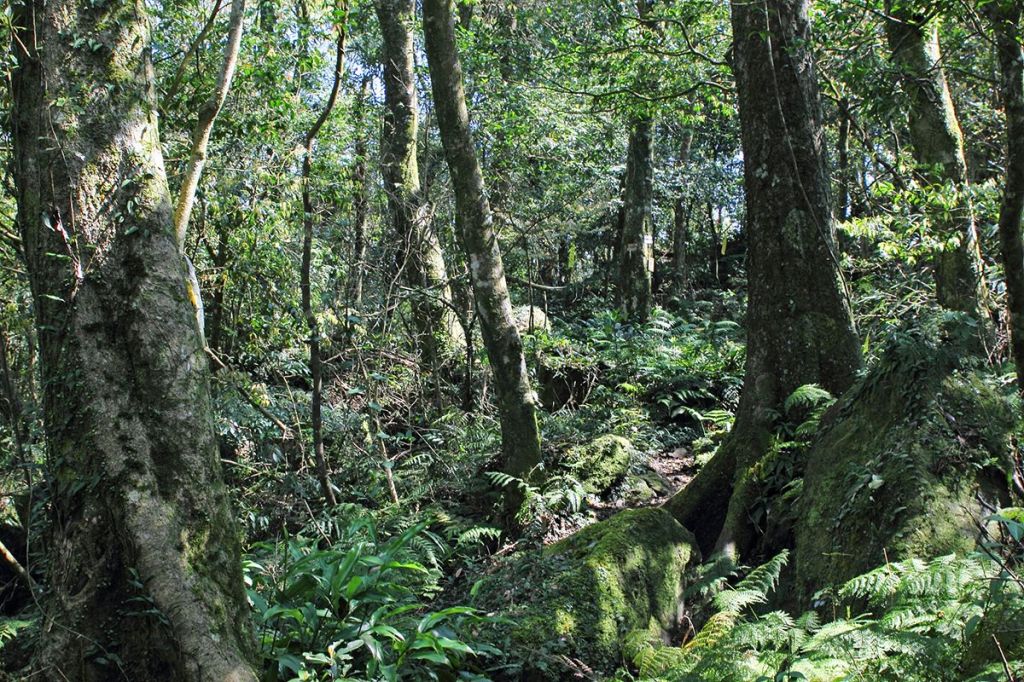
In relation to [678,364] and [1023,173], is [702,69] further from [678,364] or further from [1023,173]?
[1023,173]

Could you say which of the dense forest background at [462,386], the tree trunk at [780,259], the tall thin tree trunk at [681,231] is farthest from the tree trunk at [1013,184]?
the tall thin tree trunk at [681,231]

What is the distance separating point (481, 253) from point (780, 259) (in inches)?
118

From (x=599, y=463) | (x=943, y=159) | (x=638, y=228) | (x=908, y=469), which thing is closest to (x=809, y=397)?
(x=908, y=469)

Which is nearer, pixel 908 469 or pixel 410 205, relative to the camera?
pixel 908 469

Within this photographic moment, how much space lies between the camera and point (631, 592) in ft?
17.6

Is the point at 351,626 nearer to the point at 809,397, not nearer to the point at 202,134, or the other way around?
the point at 202,134

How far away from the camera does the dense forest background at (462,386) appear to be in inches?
146

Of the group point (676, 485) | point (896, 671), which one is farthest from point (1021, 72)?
point (676, 485)

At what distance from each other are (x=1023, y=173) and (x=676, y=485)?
5.82 m

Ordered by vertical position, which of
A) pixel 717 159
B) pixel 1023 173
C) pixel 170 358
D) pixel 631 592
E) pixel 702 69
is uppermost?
pixel 717 159

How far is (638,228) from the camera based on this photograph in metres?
15.8

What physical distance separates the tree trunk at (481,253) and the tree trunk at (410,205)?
1.06m

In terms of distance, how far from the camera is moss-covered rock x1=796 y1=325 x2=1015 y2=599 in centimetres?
423

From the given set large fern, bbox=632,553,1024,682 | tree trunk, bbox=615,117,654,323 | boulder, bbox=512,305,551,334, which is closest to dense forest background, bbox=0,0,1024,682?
large fern, bbox=632,553,1024,682
